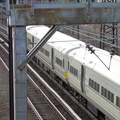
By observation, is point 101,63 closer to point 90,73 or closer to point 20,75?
point 90,73

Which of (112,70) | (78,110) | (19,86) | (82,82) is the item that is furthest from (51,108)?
(19,86)

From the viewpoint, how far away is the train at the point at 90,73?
12164 mm

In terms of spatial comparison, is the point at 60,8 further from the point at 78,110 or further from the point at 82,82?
the point at 78,110

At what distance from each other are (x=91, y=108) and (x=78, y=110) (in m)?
0.98

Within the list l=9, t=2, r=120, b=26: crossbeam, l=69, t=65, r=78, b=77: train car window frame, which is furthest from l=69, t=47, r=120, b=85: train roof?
l=9, t=2, r=120, b=26: crossbeam

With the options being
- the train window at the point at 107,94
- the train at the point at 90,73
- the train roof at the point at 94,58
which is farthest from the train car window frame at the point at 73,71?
the train window at the point at 107,94

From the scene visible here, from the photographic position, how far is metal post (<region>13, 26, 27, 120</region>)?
778 cm

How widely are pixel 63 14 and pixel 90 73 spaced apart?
6.44 m

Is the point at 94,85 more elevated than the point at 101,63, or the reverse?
the point at 101,63

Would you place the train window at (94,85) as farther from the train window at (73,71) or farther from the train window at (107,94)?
the train window at (73,71)

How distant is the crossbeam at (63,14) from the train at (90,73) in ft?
12.7

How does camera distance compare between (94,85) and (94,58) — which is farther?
(94,58)

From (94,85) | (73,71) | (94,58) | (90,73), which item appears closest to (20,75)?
(94,85)

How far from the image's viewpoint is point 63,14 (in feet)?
25.9
